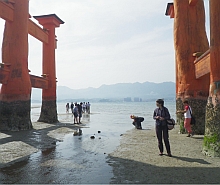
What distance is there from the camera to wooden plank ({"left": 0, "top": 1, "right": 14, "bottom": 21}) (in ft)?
43.3

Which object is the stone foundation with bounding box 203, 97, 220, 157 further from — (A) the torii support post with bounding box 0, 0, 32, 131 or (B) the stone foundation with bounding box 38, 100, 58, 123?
(B) the stone foundation with bounding box 38, 100, 58, 123

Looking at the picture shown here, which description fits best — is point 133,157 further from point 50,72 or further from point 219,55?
point 50,72

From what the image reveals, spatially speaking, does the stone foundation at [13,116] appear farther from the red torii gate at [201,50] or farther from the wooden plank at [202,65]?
the wooden plank at [202,65]

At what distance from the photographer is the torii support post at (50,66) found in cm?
1989

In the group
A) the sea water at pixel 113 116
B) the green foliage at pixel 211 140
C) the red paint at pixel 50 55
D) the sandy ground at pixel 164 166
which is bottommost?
the sea water at pixel 113 116

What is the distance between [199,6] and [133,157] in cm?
914

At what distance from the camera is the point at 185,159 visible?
6.63 metres

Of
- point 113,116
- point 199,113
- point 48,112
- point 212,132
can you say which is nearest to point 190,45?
point 199,113

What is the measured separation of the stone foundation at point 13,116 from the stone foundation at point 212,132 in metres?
10.2

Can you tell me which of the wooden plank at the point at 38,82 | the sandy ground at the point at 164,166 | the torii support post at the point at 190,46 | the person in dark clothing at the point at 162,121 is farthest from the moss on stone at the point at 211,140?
the wooden plank at the point at 38,82

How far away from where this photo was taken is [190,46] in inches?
487

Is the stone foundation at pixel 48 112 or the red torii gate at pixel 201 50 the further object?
the stone foundation at pixel 48 112

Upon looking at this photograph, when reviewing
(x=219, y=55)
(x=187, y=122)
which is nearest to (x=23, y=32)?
(x=187, y=122)

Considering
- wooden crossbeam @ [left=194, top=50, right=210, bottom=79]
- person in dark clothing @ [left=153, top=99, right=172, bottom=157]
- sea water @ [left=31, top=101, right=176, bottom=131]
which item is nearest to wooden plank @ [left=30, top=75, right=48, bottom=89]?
sea water @ [left=31, top=101, right=176, bottom=131]
